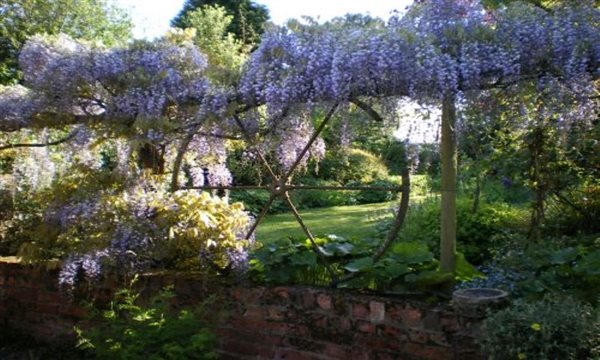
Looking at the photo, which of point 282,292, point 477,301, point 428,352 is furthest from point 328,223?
point 477,301

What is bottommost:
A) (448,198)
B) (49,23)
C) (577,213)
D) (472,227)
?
(472,227)

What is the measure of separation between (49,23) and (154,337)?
9.73 metres

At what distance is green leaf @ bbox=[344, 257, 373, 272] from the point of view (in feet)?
A: 11.9

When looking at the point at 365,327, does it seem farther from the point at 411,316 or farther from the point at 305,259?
the point at 305,259

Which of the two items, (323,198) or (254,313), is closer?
(254,313)

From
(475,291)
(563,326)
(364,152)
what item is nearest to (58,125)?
(475,291)

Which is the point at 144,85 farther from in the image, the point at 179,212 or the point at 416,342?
the point at 416,342

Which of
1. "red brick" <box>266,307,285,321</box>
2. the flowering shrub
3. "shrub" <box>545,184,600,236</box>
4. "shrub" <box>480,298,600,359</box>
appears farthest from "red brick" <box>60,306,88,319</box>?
"shrub" <box>545,184,600,236</box>

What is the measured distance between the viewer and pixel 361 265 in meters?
3.66

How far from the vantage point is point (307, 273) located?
4.02 meters

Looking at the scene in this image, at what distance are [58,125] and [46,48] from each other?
560 millimetres

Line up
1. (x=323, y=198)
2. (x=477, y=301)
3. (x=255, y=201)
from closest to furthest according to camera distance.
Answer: (x=477, y=301) → (x=255, y=201) → (x=323, y=198)

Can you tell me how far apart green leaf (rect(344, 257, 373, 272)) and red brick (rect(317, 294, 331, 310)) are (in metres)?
0.20

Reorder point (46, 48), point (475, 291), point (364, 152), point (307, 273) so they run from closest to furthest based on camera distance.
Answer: point (475, 291)
point (307, 273)
point (46, 48)
point (364, 152)
